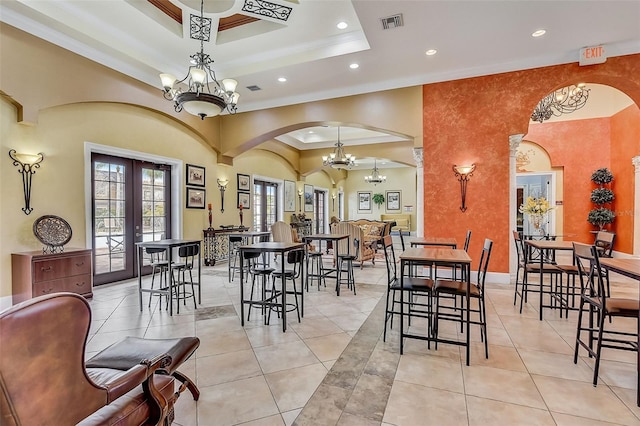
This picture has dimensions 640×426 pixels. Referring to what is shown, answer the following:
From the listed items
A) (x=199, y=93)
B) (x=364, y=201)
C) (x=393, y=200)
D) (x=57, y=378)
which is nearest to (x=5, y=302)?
(x=199, y=93)

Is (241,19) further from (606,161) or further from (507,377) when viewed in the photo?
(606,161)

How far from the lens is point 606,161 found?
758cm

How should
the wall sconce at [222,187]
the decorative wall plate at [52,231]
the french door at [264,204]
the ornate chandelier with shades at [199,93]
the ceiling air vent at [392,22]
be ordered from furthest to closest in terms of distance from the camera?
the french door at [264,204] → the wall sconce at [222,187] → the decorative wall plate at [52,231] → the ceiling air vent at [392,22] → the ornate chandelier with shades at [199,93]

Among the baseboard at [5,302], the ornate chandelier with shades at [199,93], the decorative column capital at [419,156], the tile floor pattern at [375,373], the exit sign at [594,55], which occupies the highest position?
the exit sign at [594,55]

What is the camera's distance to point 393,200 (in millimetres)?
15414

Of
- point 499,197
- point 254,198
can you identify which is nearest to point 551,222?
point 499,197

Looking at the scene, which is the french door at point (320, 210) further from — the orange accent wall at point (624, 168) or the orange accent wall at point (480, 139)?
the orange accent wall at point (624, 168)

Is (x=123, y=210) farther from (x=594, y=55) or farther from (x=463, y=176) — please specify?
(x=594, y=55)

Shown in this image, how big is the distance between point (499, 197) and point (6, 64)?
7.31 meters

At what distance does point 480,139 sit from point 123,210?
6.54 meters

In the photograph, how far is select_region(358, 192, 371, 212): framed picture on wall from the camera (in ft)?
52.1

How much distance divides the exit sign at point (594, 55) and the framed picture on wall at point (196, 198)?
7344 millimetres

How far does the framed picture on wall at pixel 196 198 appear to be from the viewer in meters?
6.69

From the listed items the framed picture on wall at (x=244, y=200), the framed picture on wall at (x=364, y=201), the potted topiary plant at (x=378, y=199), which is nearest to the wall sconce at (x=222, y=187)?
the framed picture on wall at (x=244, y=200)
